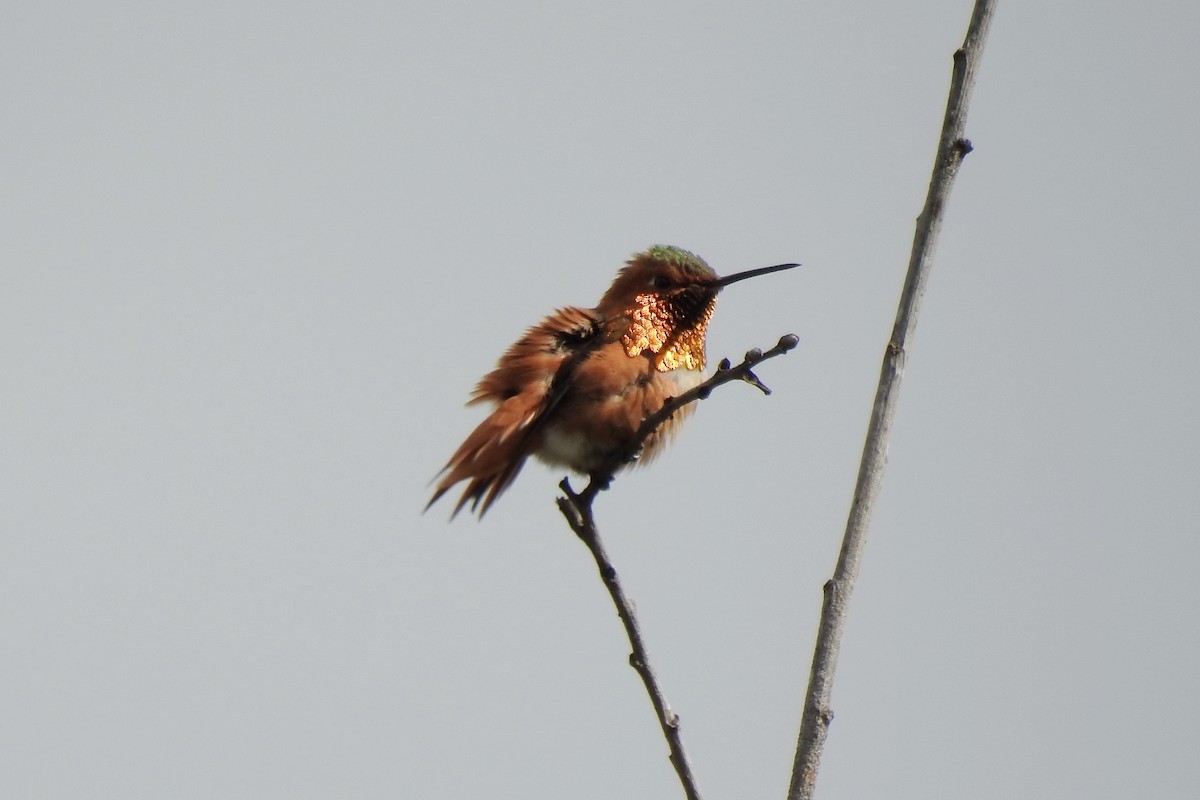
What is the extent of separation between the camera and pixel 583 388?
572 centimetres

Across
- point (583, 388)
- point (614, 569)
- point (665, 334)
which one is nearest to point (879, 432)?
point (614, 569)

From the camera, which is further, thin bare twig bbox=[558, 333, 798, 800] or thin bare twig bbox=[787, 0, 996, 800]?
thin bare twig bbox=[558, 333, 798, 800]

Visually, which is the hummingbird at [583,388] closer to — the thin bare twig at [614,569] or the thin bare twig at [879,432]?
the thin bare twig at [614,569]

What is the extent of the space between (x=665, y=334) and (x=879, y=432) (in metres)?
3.04

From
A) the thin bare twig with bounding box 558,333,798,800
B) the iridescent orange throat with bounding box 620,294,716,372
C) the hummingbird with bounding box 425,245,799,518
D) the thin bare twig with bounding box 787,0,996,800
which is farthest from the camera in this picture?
the iridescent orange throat with bounding box 620,294,716,372

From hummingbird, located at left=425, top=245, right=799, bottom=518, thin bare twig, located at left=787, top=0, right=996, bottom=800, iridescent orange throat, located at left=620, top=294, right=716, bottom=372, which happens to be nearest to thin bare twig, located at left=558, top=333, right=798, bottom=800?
thin bare twig, located at left=787, top=0, right=996, bottom=800

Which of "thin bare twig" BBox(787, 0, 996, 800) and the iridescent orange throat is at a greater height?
the iridescent orange throat

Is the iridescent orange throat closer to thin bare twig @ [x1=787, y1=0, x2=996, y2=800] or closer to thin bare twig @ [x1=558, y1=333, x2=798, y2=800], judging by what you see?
thin bare twig @ [x1=558, y1=333, x2=798, y2=800]

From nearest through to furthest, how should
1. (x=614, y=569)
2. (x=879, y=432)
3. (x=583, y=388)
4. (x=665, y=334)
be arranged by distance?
(x=879, y=432) → (x=614, y=569) → (x=583, y=388) → (x=665, y=334)

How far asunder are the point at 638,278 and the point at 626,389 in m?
1.00

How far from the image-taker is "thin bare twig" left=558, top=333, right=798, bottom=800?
11.3 ft

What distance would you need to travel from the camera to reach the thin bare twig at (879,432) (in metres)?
3.12

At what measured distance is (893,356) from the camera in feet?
10.6

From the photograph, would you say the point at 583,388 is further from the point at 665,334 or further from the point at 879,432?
the point at 879,432
